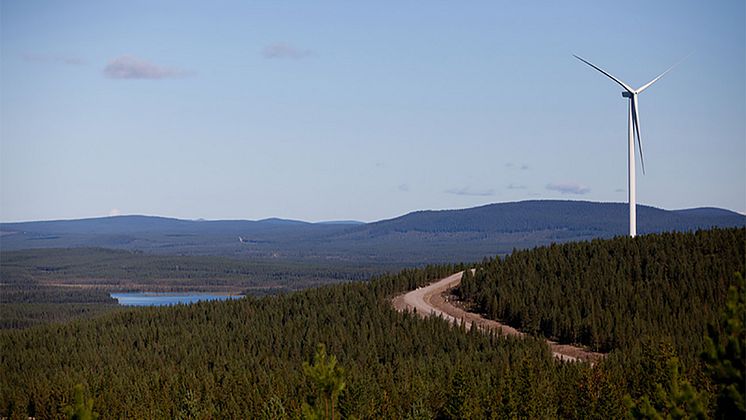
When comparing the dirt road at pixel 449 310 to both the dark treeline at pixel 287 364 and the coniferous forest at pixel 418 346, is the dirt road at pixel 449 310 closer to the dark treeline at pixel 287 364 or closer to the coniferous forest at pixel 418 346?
the coniferous forest at pixel 418 346

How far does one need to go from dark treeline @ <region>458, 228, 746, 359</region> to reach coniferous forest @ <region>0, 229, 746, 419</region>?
0.21 metres

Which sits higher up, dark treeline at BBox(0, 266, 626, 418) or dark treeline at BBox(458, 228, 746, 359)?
dark treeline at BBox(458, 228, 746, 359)

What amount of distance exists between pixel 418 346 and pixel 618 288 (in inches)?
870

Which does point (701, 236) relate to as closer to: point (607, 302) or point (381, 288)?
point (607, 302)

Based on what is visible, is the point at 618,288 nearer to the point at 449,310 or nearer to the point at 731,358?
the point at 449,310

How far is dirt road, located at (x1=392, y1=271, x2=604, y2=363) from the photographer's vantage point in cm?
9188

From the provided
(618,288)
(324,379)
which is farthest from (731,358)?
(618,288)

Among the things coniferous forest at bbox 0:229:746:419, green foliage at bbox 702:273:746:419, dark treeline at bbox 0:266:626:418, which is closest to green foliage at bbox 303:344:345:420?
green foliage at bbox 702:273:746:419

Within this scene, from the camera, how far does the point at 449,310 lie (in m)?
107

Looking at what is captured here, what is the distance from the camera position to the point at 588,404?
64812mm

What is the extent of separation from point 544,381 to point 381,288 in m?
48.8

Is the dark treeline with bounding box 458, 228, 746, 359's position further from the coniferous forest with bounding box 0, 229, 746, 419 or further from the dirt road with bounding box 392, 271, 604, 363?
the dirt road with bounding box 392, 271, 604, 363

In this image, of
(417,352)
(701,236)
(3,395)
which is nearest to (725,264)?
(701,236)

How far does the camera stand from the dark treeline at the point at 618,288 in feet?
303
